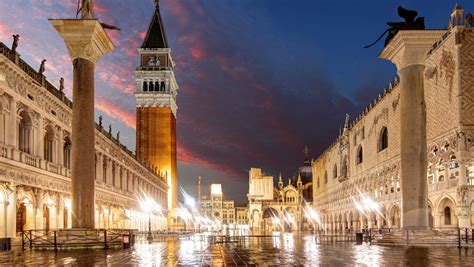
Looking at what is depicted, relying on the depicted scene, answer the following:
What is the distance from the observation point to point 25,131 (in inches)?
1211

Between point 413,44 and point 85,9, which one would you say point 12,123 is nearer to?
point 85,9

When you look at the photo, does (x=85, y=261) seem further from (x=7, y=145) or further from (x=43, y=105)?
(x=43, y=105)

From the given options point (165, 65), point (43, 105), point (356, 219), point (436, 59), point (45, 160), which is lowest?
point (356, 219)

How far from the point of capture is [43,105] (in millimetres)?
32781

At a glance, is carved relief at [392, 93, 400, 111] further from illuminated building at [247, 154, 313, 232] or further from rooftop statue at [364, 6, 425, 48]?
illuminated building at [247, 154, 313, 232]

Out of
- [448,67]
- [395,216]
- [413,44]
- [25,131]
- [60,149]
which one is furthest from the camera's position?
[395,216]

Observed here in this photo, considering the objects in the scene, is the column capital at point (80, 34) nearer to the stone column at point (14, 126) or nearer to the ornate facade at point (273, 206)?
the stone column at point (14, 126)

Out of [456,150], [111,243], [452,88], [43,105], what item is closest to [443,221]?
[456,150]

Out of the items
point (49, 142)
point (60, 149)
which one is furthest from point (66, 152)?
point (49, 142)

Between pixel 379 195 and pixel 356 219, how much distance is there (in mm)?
13858

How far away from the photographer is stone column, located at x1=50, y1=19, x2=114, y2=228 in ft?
75.4

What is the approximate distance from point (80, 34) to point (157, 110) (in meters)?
83.2

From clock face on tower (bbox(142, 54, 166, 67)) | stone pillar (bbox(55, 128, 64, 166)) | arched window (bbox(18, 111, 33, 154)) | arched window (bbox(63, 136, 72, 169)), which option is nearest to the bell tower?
clock face on tower (bbox(142, 54, 166, 67))

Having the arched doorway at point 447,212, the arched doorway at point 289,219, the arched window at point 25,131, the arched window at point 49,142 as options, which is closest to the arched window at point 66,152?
the arched window at point 49,142
